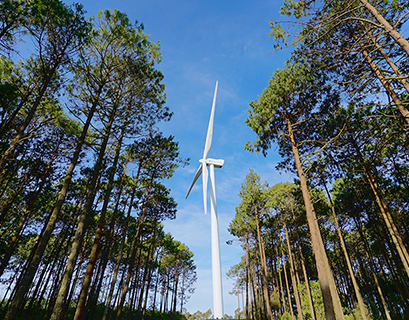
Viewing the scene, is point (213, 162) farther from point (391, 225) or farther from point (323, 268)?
point (391, 225)

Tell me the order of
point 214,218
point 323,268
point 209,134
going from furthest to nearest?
point 209,134
point 214,218
point 323,268

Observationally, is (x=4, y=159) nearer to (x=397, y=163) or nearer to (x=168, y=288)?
(x=397, y=163)

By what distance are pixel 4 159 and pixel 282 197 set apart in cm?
2201

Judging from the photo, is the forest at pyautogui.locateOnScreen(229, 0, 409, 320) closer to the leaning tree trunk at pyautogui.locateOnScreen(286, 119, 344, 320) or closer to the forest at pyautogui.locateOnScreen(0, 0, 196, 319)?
the leaning tree trunk at pyautogui.locateOnScreen(286, 119, 344, 320)

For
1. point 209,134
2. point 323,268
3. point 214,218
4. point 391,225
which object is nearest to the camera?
point 323,268

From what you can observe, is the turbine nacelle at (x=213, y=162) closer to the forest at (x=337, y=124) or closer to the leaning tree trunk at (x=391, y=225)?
the forest at (x=337, y=124)

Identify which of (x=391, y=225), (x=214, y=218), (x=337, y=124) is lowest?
(x=214, y=218)

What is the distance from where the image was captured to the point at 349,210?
2102cm

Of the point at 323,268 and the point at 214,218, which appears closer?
the point at 323,268

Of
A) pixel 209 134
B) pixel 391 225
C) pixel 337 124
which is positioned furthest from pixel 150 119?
pixel 391 225

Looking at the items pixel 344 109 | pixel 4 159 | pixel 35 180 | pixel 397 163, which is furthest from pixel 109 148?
pixel 397 163

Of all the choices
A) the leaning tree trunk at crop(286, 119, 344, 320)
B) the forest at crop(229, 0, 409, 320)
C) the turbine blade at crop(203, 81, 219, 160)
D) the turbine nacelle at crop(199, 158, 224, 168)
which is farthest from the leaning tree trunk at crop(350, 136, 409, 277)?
the turbine blade at crop(203, 81, 219, 160)

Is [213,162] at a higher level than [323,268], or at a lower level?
higher

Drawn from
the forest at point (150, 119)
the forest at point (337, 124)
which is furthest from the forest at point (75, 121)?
the forest at point (337, 124)
